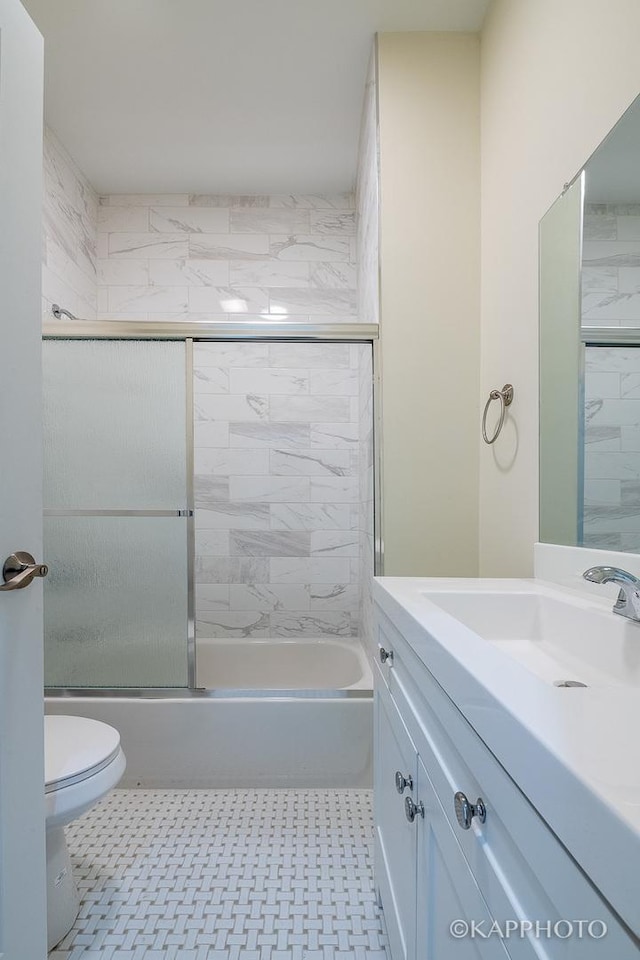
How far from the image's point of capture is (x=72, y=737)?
1579 millimetres

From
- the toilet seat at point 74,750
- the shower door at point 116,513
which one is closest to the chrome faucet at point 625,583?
the toilet seat at point 74,750

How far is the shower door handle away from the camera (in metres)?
0.95

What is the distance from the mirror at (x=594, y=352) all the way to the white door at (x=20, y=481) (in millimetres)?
1165

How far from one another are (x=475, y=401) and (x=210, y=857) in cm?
177

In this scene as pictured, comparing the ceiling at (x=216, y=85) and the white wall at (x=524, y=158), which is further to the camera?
the ceiling at (x=216, y=85)

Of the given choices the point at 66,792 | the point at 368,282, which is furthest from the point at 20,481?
the point at 368,282

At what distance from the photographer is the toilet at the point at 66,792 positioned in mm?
1354

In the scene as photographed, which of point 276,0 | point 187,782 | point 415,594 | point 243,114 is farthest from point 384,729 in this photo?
point 243,114

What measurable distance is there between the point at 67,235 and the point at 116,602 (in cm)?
186

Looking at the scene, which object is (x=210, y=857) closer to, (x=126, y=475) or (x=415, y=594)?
(x=415, y=594)

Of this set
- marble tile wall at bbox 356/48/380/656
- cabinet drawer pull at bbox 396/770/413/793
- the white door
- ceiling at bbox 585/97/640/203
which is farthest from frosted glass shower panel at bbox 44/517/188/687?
ceiling at bbox 585/97/640/203

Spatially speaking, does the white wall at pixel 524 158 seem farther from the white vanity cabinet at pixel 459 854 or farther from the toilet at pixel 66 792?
the toilet at pixel 66 792

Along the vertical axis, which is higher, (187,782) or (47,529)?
(47,529)

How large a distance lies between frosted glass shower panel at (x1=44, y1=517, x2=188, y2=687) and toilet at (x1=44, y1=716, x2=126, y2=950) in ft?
2.06
